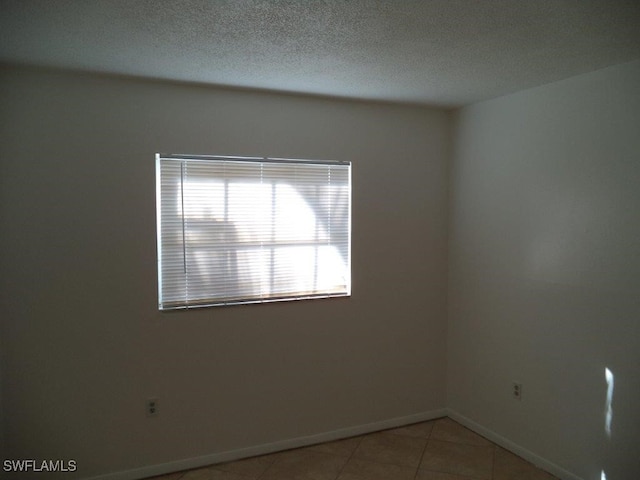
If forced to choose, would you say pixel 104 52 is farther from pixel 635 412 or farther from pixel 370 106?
pixel 635 412

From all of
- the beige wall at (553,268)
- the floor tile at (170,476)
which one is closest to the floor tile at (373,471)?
the beige wall at (553,268)

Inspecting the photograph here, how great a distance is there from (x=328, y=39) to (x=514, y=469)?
2.94 metres

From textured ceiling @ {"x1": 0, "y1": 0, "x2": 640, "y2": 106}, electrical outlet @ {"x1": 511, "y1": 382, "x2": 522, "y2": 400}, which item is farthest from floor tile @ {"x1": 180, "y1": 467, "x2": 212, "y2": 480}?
textured ceiling @ {"x1": 0, "y1": 0, "x2": 640, "y2": 106}

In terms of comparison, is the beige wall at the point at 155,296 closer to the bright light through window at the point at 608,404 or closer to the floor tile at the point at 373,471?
the floor tile at the point at 373,471

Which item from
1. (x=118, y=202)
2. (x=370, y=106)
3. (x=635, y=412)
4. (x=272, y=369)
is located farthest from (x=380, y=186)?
(x=635, y=412)

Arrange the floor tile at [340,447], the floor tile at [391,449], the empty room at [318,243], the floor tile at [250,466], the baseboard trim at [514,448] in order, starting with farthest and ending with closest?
Answer: 1. the floor tile at [340,447]
2. the floor tile at [391,449]
3. the floor tile at [250,466]
4. the baseboard trim at [514,448]
5. the empty room at [318,243]

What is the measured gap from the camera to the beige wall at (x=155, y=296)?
2.68 meters

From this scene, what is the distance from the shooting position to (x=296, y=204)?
334 centimetres

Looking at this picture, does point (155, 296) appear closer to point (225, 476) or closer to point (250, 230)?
point (250, 230)

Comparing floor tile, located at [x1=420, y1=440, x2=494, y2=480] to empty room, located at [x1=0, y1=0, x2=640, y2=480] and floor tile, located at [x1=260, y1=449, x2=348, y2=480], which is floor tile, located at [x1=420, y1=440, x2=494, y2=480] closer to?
empty room, located at [x1=0, y1=0, x2=640, y2=480]

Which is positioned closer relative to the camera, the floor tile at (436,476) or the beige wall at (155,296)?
the beige wall at (155,296)

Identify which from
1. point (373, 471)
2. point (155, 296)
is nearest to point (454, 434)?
point (373, 471)

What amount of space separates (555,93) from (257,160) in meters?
2.04

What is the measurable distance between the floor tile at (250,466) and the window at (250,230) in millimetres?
1123
